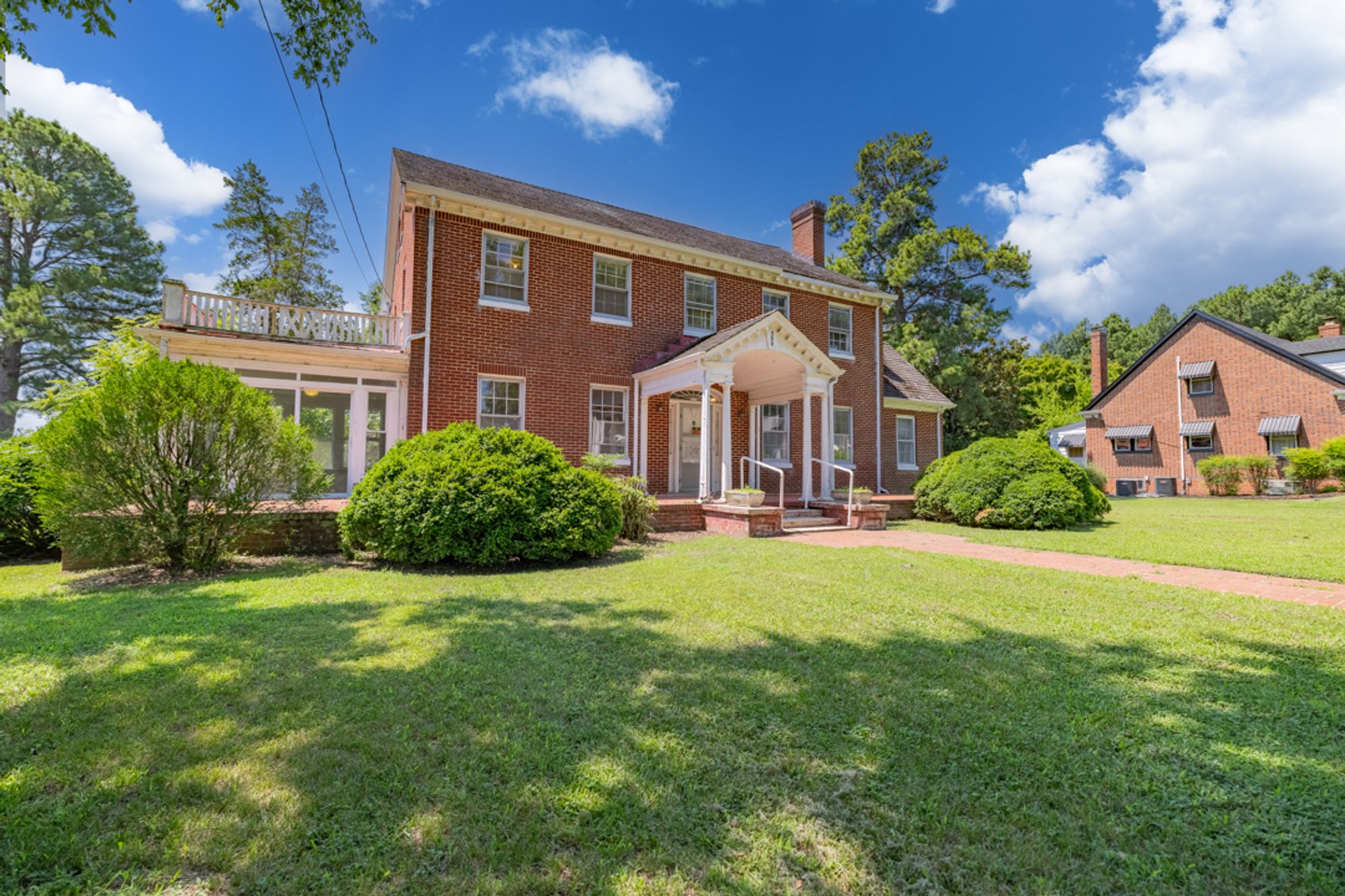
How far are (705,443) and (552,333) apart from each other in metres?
A: 4.00

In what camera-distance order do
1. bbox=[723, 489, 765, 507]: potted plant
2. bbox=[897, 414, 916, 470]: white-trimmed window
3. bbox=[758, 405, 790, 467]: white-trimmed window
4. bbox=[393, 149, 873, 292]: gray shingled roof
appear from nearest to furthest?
bbox=[723, 489, 765, 507]: potted plant, bbox=[393, 149, 873, 292]: gray shingled roof, bbox=[758, 405, 790, 467]: white-trimmed window, bbox=[897, 414, 916, 470]: white-trimmed window

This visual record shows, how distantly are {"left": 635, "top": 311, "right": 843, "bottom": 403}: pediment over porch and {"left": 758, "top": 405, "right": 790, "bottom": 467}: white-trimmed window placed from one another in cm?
116

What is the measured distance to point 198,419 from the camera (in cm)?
673

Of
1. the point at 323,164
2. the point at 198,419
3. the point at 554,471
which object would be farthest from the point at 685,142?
the point at 198,419

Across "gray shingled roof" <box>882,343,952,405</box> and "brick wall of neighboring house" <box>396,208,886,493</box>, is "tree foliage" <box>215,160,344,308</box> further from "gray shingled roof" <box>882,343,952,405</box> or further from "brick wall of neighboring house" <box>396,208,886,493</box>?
"gray shingled roof" <box>882,343,952,405</box>

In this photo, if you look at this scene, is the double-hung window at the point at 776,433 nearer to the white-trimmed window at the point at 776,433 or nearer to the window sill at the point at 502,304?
the white-trimmed window at the point at 776,433

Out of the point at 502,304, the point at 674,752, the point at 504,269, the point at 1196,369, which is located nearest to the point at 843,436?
the point at 502,304

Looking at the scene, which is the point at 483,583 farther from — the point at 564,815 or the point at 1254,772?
the point at 1254,772

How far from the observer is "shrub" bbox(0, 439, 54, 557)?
7.89m

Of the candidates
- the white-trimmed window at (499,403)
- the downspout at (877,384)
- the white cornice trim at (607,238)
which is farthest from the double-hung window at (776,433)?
the white-trimmed window at (499,403)

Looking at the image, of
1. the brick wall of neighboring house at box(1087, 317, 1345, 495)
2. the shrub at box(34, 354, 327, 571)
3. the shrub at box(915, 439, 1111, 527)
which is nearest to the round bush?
the shrub at box(34, 354, 327, 571)

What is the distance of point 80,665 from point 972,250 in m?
29.5

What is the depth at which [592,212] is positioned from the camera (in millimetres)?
14359

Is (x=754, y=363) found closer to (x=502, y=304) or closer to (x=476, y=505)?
(x=502, y=304)
